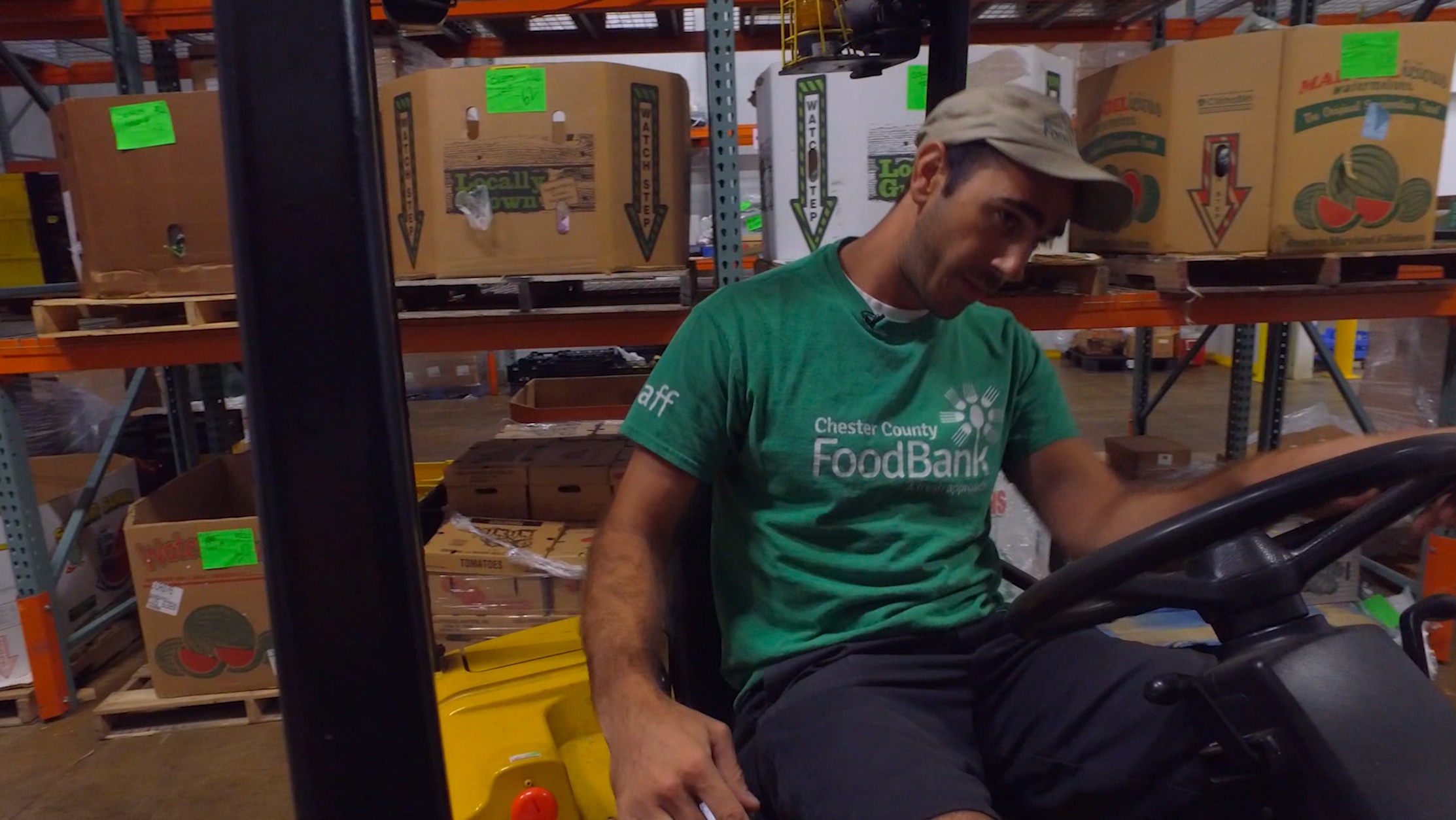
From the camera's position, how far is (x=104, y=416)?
170 inches

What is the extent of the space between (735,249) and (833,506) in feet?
4.40

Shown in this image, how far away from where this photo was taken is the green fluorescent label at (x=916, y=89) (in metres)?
2.29

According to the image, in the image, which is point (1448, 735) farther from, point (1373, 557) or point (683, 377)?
point (1373, 557)

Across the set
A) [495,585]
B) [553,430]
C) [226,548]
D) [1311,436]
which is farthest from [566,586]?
[1311,436]

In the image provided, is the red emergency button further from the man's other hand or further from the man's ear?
the man's ear

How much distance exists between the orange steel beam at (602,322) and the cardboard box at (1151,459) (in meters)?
0.81

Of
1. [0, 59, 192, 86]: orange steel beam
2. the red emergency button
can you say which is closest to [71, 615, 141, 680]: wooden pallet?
[0, 59, 192, 86]: orange steel beam

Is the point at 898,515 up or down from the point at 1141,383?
up

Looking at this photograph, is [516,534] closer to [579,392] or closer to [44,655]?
[579,392]

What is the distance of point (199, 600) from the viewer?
277 cm

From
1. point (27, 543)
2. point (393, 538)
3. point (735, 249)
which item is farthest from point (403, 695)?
point (27, 543)

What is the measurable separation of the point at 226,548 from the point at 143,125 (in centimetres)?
128

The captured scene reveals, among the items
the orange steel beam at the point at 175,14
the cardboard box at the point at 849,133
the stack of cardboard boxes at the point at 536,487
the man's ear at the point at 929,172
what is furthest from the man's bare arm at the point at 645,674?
the orange steel beam at the point at 175,14

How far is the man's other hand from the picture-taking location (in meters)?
0.97
